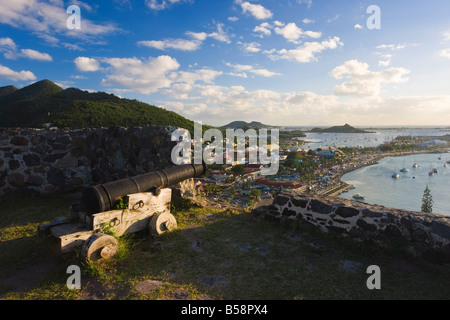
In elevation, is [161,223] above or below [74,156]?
below

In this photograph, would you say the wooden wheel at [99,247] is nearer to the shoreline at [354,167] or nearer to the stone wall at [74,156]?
the stone wall at [74,156]

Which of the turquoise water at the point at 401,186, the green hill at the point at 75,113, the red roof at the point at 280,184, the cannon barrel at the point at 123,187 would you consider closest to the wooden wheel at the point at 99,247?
the cannon barrel at the point at 123,187

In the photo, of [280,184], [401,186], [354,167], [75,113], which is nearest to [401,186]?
[401,186]

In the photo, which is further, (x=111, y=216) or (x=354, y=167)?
(x=354, y=167)
